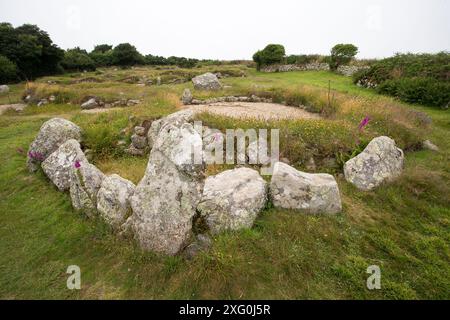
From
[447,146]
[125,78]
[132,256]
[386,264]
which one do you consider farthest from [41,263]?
[125,78]

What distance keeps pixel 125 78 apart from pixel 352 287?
112 feet

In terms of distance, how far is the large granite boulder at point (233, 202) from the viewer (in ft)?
16.2

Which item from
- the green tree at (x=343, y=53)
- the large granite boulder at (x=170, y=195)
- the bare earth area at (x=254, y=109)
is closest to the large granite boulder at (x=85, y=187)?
the large granite boulder at (x=170, y=195)

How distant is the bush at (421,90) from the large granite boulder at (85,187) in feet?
57.3

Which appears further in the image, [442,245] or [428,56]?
[428,56]

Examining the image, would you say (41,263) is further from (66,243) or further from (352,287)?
(352,287)

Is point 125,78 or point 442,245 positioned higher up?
point 125,78

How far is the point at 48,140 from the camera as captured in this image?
8.47 meters

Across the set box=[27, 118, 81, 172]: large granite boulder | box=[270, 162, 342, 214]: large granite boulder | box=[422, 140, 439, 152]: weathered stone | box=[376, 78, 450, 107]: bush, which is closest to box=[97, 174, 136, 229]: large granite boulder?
box=[270, 162, 342, 214]: large granite boulder

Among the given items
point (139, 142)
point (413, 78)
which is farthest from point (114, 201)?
point (413, 78)

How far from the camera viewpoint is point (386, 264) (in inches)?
168

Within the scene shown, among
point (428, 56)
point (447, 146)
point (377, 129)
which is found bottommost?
point (447, 146)

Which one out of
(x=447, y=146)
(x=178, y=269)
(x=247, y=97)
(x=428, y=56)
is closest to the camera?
(x=178, y=269)

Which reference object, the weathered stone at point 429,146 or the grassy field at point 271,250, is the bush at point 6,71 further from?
the weathered stone at point 429,146
